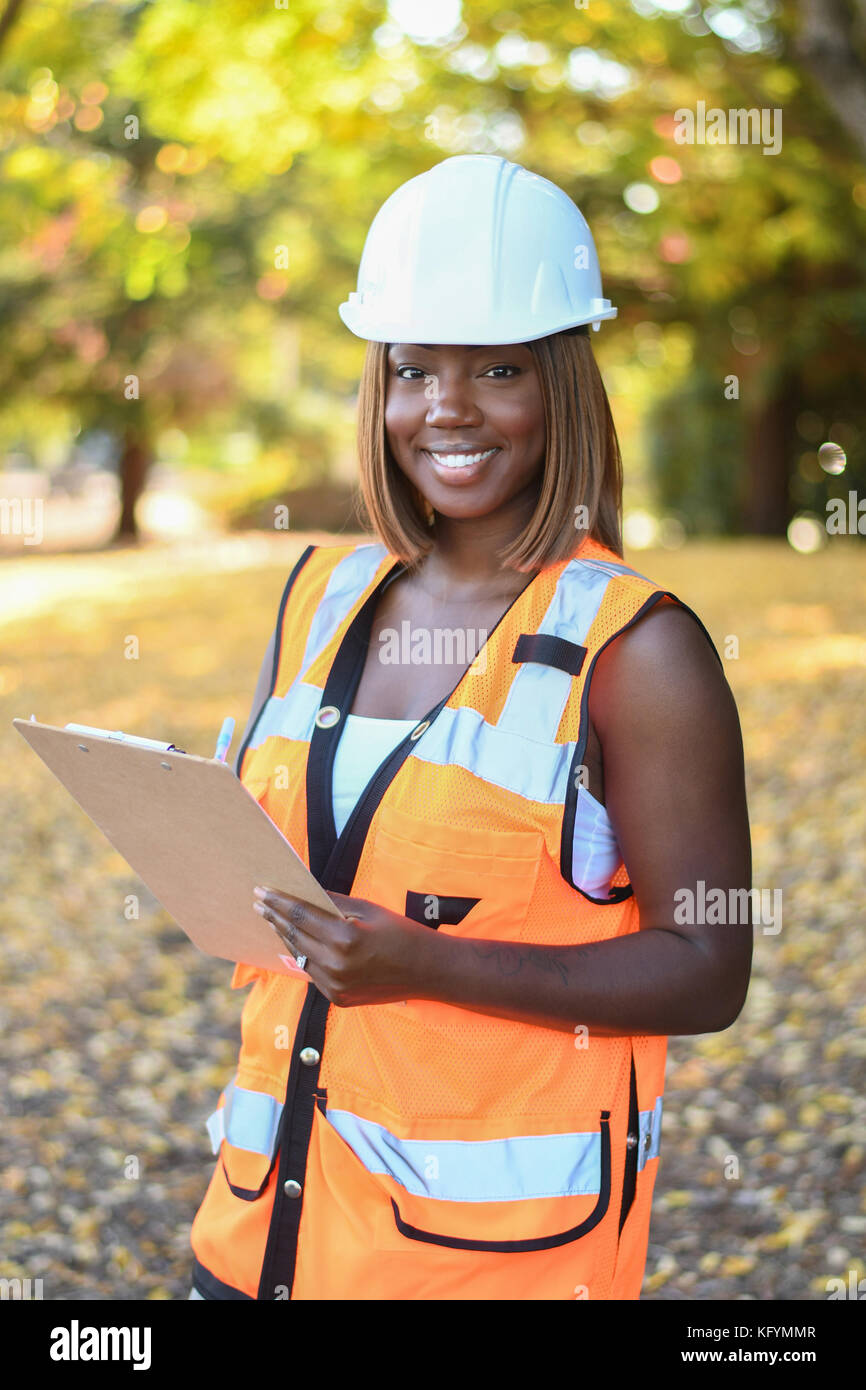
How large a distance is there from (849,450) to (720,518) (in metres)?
2.72

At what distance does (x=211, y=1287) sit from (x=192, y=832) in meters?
0.63

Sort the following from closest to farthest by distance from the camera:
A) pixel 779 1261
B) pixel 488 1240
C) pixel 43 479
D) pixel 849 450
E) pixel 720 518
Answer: pixel 488 1240, pixel 779 1261, pixel 849 450, pixel 720 518, pixel 43 479

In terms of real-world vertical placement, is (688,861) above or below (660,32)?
below

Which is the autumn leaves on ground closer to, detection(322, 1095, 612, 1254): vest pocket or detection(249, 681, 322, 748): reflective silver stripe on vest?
detection(322, 1095, 612, 1254): vest pocket

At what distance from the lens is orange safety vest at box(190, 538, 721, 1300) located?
1527mm

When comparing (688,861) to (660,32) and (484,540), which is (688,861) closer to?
(484,540)

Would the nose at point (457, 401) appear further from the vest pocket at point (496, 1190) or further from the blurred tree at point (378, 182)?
the blurred tree at point (378, 182)

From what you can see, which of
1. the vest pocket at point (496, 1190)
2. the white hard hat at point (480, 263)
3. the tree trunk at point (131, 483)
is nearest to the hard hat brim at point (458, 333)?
the white hard hat at point (480, 263)

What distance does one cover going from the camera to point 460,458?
1.72 metres

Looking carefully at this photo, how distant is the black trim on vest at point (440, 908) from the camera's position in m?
1.55

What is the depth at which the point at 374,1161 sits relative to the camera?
5.15 ft

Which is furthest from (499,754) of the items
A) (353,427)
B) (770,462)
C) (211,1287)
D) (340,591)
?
(770,462)
